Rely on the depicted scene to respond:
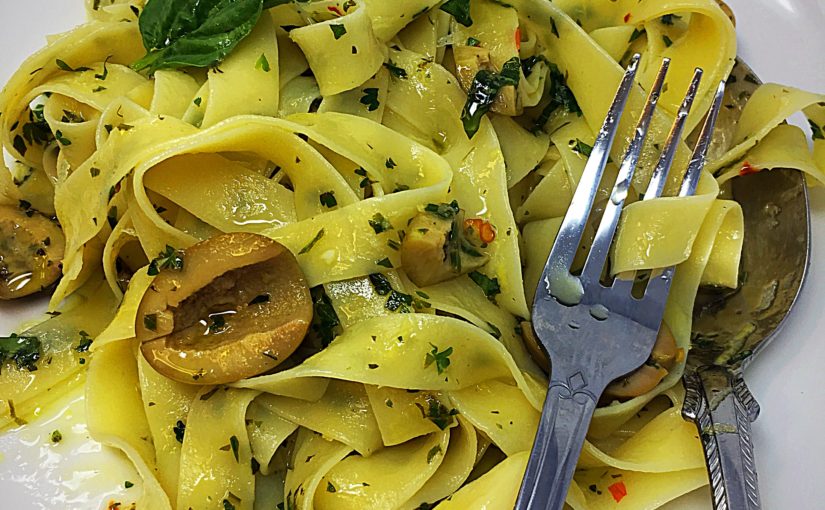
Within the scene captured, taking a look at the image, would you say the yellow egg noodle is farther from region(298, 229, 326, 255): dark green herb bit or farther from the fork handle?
the fork handle

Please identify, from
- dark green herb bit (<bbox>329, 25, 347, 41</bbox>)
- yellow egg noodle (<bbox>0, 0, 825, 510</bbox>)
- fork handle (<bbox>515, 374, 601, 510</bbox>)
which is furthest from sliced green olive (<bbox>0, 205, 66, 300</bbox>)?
fork handle (<bbox>515, 374, 601, 510</bbox>)

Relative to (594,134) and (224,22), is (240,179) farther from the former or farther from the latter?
(594,134)

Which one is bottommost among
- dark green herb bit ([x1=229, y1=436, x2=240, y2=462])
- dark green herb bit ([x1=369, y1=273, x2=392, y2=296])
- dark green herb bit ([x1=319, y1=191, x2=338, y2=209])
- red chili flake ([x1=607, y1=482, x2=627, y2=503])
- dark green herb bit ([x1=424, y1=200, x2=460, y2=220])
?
red chili flake ([x1=607, y1=482, x2=627, y2=503])

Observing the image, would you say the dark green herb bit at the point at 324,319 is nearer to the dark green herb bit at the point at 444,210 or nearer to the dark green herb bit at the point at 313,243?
the dark green herb bit at the point at 313,243

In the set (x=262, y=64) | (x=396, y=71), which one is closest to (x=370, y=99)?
(x=396, y=71)

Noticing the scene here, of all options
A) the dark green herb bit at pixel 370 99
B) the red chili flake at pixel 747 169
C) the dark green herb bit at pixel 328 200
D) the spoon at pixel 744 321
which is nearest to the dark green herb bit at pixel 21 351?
the dark green herb bit at pixel 328 200

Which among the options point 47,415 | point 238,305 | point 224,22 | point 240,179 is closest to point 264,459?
point 238,305

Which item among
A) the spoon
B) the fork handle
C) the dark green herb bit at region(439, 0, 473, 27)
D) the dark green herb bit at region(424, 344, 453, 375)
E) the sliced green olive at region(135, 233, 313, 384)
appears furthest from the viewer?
the dark green herb bit at region(439, 0, 473, 27)
